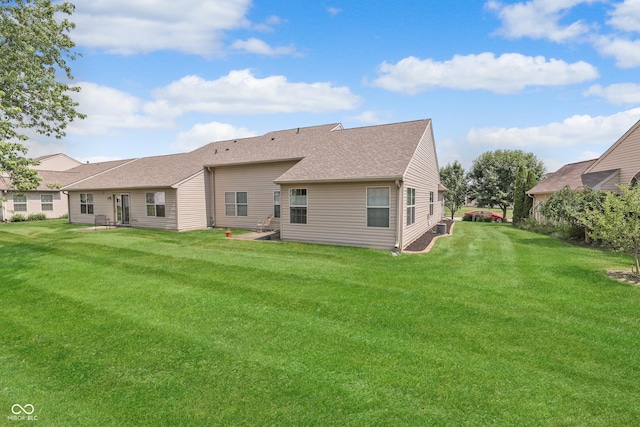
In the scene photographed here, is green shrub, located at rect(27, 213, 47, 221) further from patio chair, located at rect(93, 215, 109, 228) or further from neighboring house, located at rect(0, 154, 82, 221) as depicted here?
patio chair, located at rect(93, 215, 109, 228)

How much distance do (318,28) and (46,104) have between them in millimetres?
12079

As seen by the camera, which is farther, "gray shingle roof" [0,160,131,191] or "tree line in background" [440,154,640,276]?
"gray shingle roof" [0,160,131,191]

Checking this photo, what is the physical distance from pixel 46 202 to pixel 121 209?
41.7ft

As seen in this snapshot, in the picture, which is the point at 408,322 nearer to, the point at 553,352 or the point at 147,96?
the point at 553,352

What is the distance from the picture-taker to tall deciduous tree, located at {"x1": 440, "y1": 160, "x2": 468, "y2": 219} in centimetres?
3656

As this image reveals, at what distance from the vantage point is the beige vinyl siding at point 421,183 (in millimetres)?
13453

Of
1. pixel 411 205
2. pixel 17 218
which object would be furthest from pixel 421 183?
pixel 17 218

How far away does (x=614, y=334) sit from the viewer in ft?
18.5

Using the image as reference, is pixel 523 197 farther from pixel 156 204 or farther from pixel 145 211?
pixel 145 211

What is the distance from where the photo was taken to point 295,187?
14.9 meters

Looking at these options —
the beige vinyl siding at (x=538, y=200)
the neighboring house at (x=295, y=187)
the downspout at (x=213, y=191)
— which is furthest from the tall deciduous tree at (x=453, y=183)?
the downspout at (x=213, y=191)

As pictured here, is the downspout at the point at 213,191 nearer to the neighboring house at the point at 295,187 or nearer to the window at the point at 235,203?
Result: the neighboring house at the point at 295,187

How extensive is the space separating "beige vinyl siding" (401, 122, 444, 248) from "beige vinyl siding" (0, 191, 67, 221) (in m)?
30.5


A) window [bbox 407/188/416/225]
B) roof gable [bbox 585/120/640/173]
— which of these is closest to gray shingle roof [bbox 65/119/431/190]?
window [bbox 407/188/416/225]
